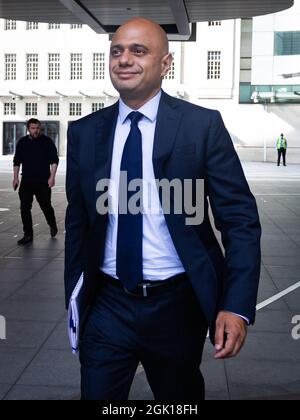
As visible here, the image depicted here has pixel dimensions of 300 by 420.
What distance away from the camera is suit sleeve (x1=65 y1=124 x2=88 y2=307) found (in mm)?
2543

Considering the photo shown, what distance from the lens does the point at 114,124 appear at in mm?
2514

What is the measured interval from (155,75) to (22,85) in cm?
5471

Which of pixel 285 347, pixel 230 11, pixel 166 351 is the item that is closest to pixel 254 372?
pixel 285 347

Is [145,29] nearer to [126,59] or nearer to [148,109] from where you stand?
[126,59]

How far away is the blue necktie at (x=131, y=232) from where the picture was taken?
7.67ft

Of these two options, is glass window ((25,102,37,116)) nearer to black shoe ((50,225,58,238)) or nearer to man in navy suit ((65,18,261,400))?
black shoe ((50,225,58,238))

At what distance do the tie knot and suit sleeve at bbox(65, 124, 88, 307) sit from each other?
0.26 m

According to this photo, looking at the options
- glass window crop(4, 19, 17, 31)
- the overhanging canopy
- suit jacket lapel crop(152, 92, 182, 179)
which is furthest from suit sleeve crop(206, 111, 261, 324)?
glass window crop(4, 19, 17, 31)

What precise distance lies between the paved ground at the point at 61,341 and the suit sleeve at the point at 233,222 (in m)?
1.87

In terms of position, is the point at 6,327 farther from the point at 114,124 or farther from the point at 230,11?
the point at 230,11

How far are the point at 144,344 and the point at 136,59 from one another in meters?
1.08

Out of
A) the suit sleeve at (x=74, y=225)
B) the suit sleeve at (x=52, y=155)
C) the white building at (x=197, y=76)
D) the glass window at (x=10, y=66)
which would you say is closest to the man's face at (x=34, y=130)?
the suit sleeve at (x=52, y=155)

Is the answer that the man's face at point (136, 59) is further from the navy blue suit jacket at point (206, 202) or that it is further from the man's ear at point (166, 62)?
the navy blue suit jacket at point (206, 202)

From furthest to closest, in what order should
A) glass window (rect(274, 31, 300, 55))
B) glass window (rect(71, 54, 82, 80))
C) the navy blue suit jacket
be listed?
glass window (rect(71, 54, 82, 80)) → glass window (rect(274, 31, 300, 55)) → the navy blue suit jacket
